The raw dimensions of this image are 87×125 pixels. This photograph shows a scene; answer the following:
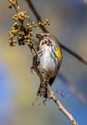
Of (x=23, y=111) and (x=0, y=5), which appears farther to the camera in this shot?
(x=0, y=5)

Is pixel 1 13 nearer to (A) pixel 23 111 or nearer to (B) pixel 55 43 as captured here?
(A) pixel 23 111

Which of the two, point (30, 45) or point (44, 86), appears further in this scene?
point (44, 86)

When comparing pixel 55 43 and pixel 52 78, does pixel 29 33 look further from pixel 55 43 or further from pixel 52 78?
pixel 55 43

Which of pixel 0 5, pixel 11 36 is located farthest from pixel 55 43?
pixel 0 5

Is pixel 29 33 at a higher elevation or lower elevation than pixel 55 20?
lower

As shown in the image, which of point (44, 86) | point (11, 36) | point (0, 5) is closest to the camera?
point (11, 36)

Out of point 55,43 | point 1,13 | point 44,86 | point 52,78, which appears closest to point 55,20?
point 1,13

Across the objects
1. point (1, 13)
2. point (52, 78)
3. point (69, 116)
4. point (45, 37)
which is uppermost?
point (1, 13)

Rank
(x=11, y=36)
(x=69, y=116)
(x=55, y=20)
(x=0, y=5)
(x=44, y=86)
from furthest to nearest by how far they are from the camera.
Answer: (x=0, y=5)
(x=55, y=20)
(x=44, y=86)
(x=11, y=36)
(x=69, y=116)

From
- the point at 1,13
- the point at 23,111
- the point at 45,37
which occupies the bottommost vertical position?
the point at 45,37
